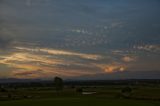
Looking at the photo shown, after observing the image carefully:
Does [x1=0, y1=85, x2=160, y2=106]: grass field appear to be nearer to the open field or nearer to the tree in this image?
the open field

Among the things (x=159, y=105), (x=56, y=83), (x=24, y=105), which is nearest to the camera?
(x=159, y=105)

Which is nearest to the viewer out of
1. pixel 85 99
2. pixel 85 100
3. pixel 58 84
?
pixel 85 100

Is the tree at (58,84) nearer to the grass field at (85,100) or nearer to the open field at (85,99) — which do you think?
the open field at (85,99)

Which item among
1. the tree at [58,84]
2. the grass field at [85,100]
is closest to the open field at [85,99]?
the grass field at [85,100]

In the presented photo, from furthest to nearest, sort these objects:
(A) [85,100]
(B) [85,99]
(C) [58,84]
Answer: (C) [58,84] → (B) [85,99] → (A) [85,100]

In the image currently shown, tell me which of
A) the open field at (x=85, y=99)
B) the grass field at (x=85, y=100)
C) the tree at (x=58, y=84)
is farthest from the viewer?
the tree at (x=58, y=84)

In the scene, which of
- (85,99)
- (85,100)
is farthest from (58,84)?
(85,100)

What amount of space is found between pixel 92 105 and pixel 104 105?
195 cm

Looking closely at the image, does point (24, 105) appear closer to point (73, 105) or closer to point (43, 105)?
point (43, 105)

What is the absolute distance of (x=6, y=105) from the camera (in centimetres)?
5503

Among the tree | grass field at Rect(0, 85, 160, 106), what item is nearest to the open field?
grass field at Rect(0, 85, 160, 106)

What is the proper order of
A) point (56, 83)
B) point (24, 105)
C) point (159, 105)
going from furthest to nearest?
point (56, 83) → point (24, 105) → point (159, 105)

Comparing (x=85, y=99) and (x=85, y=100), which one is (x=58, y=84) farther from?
(x=85, y=100)

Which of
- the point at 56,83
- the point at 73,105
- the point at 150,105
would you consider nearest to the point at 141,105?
the point at 150,105
